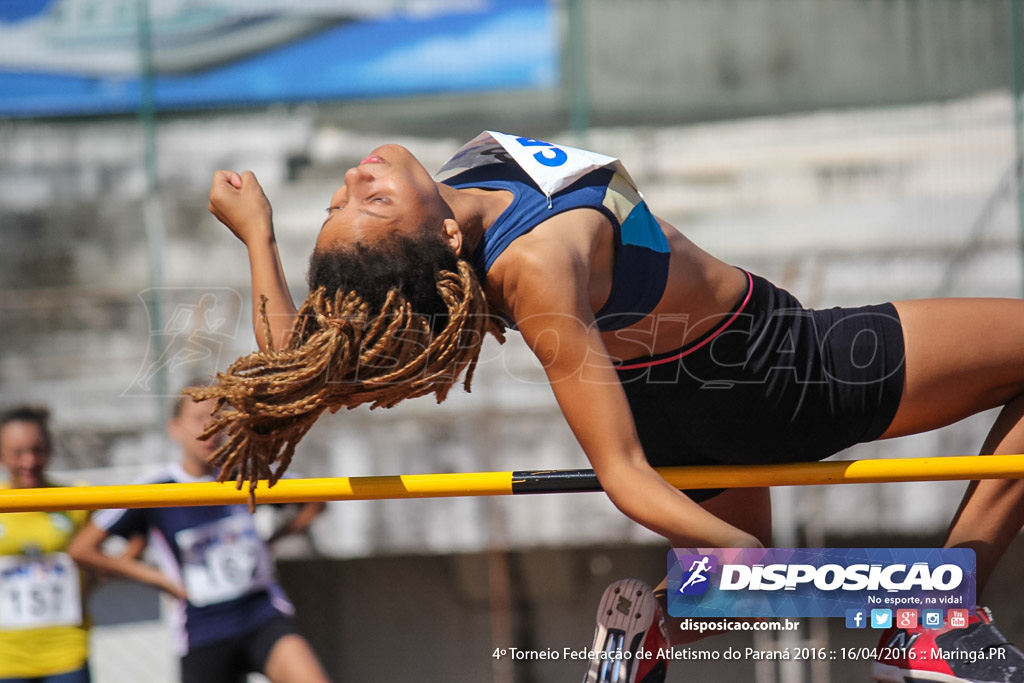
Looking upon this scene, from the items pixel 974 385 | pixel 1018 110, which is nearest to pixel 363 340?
pixel 974 385

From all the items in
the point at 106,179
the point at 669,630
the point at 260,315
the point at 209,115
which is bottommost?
the point at 669,630

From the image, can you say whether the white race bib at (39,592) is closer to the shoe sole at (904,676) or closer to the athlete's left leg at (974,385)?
the shoe sole at (904,676)

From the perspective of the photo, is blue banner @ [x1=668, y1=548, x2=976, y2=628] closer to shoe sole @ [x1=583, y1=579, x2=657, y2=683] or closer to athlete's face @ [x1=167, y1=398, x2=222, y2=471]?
shoe sole @ [x1=583, y1=579, x2=657, y2=683]

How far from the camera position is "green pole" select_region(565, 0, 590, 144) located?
197 inches

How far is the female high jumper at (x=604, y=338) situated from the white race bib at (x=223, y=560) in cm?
133

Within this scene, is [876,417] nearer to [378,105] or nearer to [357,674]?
[357,674]

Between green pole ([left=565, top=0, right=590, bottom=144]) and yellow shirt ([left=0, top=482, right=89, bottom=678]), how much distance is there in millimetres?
2945

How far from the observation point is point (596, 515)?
14.0 feet

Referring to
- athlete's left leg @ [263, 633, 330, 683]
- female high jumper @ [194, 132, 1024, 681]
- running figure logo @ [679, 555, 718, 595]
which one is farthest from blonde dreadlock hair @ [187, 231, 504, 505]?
athlete's left leg @ [263, 633, 330, 683]

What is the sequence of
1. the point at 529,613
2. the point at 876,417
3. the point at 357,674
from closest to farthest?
1. the point at 876,417
2. the point at 357,674
3. the point at 529,613

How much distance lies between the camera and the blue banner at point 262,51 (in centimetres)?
506

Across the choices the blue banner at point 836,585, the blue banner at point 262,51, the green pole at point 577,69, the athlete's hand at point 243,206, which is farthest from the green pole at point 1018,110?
the athlete's hand at point 243,206

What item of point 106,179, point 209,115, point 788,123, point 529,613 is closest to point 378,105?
point 209,115

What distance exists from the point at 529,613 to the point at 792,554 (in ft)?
4.60
